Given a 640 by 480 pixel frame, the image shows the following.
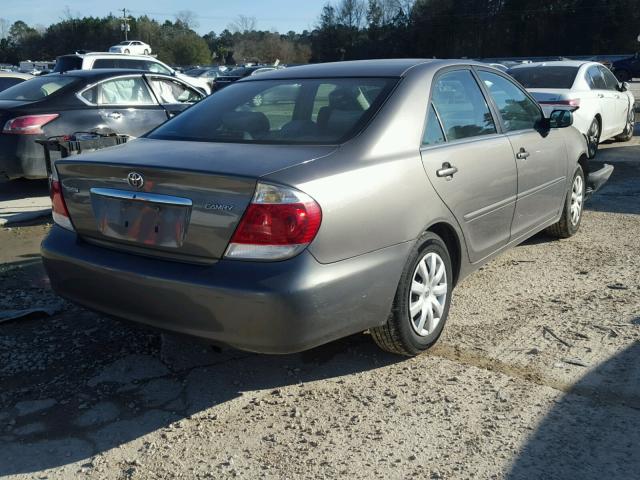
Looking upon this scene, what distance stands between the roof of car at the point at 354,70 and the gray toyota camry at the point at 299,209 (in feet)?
0.07

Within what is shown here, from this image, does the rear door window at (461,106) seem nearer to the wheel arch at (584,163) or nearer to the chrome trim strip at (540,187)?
the chrome trim strip at (540,187)

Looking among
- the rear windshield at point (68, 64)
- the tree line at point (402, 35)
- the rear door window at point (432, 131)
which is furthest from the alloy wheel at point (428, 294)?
the tree line at point (402, 35)

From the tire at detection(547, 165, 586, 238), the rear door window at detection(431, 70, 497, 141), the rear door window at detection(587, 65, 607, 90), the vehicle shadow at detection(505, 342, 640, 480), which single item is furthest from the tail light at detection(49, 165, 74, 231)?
the rear door window at detection(587, 65, 607, 90)

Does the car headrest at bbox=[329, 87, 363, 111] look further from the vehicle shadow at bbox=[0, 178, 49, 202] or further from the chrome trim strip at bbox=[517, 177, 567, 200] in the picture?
the vehicle shadow at bbox=[0, 178, 49, 202]

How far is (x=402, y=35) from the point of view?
3231 inches

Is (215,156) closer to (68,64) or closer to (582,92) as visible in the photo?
(582,92)

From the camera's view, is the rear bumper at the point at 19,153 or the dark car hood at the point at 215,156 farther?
the rear bumper at the point at 19,153

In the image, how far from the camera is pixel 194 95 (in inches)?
369

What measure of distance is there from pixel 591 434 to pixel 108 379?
7.79 ft

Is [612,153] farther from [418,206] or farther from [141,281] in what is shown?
[141,281]

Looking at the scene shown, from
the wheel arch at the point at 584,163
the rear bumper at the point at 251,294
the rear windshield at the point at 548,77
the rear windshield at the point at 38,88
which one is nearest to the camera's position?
the rear bumper at the point at 251,294

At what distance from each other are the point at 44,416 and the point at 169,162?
1.34 m

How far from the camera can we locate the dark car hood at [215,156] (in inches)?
114

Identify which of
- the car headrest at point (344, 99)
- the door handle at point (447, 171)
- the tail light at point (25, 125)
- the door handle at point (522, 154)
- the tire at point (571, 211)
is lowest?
the tire at point (571, 211)
